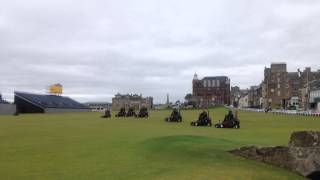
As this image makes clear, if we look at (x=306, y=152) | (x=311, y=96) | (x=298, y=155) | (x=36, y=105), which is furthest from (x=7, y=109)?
(x=306, y=152)

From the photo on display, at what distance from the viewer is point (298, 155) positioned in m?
20.3

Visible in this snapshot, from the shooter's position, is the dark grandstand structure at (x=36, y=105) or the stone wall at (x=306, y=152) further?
the dark grandstand structure at (x=36, y=105)

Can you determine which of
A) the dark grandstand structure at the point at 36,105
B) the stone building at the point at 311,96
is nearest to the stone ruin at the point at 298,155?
the stone building at the point at 311,96

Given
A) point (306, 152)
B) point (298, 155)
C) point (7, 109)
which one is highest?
point (7, 109)

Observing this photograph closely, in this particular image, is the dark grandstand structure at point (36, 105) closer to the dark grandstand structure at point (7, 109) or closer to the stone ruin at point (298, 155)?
the dark grandstand structure at point (7, 109)

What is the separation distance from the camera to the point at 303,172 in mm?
20094

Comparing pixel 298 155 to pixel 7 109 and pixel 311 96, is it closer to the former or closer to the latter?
pixel 7 109

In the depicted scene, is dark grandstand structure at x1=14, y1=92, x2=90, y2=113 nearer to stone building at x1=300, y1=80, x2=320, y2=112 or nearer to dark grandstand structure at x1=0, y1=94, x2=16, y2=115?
dark grandstand structure at x1=0, y1=94, x2=16, y2=115

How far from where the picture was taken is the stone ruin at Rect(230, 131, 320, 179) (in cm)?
2008

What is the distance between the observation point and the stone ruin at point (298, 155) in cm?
2008

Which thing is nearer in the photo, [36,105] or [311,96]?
[36,105]

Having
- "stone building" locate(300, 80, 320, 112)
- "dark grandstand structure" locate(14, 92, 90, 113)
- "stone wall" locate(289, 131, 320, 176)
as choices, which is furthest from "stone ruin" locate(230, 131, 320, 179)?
"dark grandstand structure" locate(14, 92, 90, 113)

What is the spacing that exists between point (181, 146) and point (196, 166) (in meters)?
4.81

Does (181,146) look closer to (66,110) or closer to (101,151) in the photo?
(101,151)
